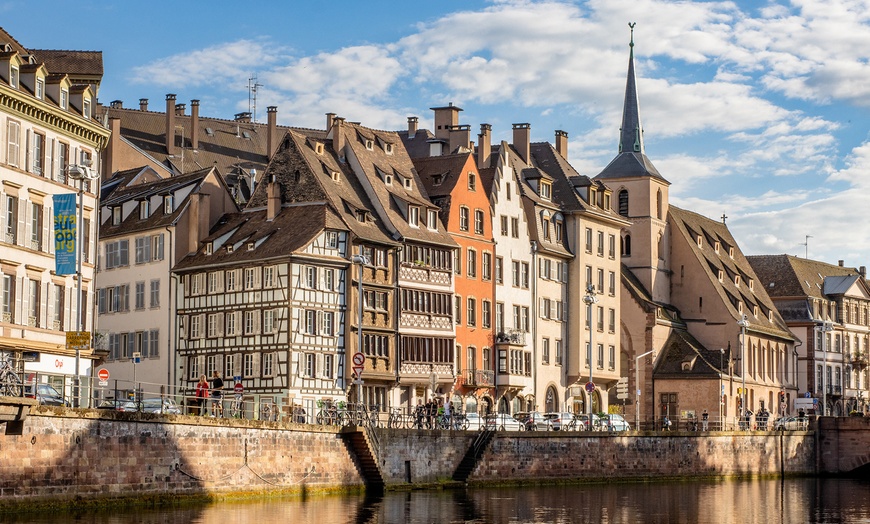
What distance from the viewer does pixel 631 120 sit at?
131375mm

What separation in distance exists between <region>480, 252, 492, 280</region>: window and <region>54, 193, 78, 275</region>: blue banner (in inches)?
1631

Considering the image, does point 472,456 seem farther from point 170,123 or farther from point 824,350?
point 824,350

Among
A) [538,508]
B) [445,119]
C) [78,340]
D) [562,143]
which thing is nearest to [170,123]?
[445,119]

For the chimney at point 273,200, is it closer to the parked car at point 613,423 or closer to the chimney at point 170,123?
the parked car at point 613,423

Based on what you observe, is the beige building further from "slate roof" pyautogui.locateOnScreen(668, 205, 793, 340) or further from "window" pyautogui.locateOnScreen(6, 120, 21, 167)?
"window" pyautogui.locateOnScreen(6, 120, 21, 167)

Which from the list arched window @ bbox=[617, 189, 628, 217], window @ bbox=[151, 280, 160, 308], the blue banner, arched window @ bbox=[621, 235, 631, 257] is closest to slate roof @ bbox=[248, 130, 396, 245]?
window @ bbox=[151, 280, 160, 308]

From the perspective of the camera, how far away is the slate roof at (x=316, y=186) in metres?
90.2

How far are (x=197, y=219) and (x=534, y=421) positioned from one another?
2165 cm

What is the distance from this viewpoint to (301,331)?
283ft

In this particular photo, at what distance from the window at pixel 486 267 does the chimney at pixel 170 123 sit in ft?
88.6

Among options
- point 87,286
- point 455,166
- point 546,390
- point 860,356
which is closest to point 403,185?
point 455,166

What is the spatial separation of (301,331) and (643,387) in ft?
136

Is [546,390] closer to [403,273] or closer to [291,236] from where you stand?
Answer: [403,273]

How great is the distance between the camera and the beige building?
120875mm
